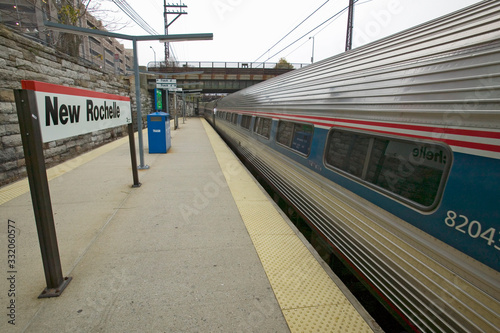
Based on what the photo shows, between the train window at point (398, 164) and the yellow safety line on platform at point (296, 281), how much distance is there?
1022 mm

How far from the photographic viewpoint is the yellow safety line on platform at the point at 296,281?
6.34ft

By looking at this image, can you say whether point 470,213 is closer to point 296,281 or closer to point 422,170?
point 422,170

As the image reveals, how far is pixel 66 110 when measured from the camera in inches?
93.2

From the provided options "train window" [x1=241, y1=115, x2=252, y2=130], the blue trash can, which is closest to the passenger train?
"train window" [x1=241, y1=115, x2=252, y2=130]

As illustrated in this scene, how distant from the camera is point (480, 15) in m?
1.85

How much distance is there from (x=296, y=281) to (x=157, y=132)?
743 cm

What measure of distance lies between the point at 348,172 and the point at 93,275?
289 cm

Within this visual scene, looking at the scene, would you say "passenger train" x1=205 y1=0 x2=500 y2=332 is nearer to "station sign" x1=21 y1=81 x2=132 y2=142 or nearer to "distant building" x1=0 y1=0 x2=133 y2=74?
"station sign" x1=21 y1=81 x2=132 y2=142

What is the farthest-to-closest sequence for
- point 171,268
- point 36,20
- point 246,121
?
point 36,20
point 246,121
point 171,268

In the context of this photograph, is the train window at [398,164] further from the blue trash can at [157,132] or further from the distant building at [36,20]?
the distant building at [36,20]

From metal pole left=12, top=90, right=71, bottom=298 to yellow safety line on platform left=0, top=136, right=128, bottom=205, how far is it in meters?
2.91

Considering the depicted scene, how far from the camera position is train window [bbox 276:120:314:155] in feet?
12.9

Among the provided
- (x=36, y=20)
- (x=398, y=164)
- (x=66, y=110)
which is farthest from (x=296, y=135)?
(x=36, y=20)

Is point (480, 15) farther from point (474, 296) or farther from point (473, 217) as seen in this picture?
point (474, 296)
